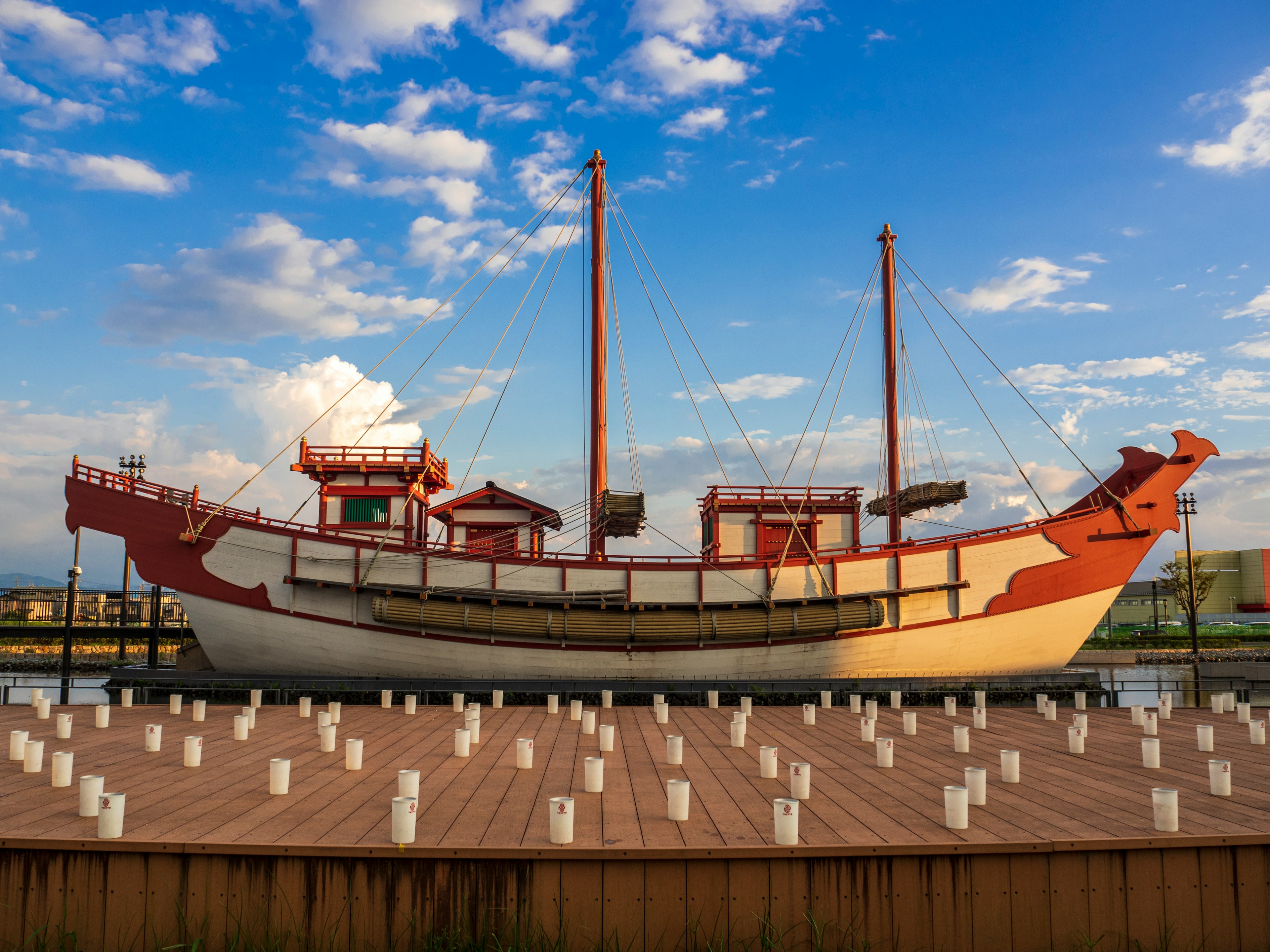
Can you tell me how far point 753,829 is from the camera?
682cm

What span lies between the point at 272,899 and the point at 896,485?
2677cm

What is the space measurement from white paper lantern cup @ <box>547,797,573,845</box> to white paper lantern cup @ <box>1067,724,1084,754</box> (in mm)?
7649

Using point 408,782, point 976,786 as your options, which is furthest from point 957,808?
point 408,782

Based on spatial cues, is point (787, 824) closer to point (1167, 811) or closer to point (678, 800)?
point (678, 800)

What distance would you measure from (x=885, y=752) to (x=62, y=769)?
901 centimetres

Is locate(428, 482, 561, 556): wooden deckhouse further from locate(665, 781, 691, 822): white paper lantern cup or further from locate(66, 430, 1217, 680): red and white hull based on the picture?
locate(665, 781, 691, 822): white paper lantern cup

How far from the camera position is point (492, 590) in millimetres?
19281

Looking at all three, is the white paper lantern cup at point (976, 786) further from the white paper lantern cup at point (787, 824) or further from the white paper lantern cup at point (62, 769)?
the white paper lantern cup at point (62, 769)

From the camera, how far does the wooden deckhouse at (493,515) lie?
2483cm

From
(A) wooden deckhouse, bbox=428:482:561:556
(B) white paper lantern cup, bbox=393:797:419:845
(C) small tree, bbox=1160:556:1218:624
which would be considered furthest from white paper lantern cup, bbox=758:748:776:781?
(C) small tree, bbox=1160:556:1218:624

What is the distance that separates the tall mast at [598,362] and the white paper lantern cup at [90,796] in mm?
13896

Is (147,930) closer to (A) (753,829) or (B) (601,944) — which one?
(B) (601,944)

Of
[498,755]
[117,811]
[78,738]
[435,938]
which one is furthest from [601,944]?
[78,738]

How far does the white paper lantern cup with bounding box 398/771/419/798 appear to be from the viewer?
7137 millimetres
